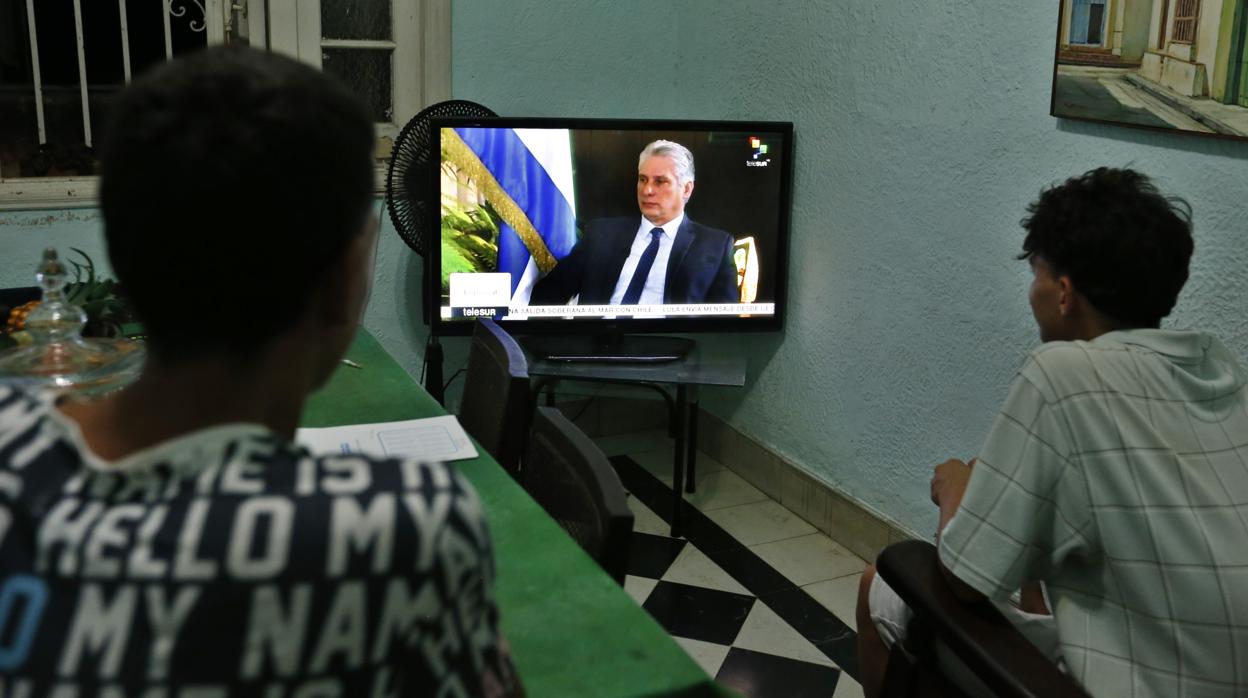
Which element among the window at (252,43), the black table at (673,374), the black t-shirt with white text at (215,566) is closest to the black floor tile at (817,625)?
the black table at (673,374)

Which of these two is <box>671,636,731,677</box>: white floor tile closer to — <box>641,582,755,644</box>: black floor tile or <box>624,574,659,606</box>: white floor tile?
<box>641,582,755,644</box>: black floor tile

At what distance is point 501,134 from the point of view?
3088mm

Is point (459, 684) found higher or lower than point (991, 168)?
lower

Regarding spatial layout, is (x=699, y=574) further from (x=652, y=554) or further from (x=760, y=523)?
(x=760, y=523)

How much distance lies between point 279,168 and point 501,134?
8.05 feet

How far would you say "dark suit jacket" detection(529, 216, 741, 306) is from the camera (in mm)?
3213

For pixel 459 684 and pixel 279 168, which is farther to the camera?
pixel 459 684

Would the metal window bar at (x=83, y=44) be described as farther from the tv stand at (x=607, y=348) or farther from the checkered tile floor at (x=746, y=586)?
the checkered tile floor at (x=746, y=586)

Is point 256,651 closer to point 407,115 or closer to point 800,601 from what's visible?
point 800,601

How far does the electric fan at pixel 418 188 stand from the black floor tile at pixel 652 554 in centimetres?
73

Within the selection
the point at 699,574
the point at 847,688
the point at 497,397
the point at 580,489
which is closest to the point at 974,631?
the point at 580,489

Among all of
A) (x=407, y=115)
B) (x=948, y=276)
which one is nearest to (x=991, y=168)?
(x=948, y=276)

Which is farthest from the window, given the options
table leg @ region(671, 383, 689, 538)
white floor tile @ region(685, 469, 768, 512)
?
white floor tile @ region(685, 469, 768, 512)

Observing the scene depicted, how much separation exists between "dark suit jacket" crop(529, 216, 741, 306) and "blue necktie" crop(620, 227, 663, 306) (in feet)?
0.15
